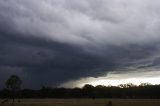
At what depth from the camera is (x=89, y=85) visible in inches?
6973

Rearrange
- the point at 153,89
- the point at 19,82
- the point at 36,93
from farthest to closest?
the point at 36,93 < the point at 153,89 < the point at 19,82

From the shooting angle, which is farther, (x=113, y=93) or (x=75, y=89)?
(x=75, y=89)

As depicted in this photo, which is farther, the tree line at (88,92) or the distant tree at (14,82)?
the tree line at (88,92)

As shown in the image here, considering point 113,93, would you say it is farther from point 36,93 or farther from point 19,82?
point 19,82

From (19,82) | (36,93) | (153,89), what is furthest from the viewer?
(36,93)

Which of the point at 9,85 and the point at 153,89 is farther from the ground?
the point at 153,89

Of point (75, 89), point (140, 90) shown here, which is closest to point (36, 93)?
point (75, 89)

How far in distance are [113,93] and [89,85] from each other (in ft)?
49.4

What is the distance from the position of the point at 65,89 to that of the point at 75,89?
16.5 ft

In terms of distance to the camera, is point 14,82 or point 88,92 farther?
point 88,92

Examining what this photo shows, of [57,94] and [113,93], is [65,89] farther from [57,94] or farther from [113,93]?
[113,93]

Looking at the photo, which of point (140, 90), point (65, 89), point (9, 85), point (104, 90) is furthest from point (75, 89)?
point (9, 85)

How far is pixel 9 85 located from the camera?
76.2 meters

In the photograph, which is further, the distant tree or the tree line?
the tree line
